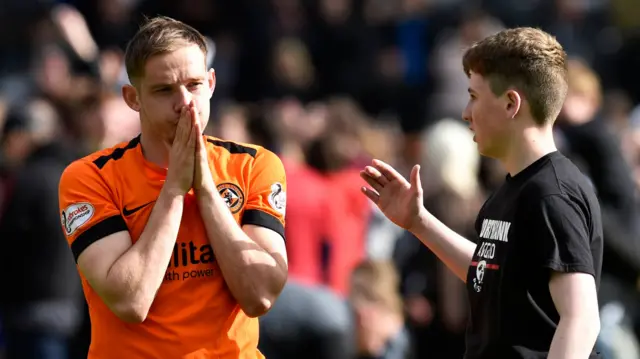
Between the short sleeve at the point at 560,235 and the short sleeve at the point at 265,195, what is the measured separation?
0.85m

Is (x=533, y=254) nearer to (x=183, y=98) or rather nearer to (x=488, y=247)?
(x=488, y=247)

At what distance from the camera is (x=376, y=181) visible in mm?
4281

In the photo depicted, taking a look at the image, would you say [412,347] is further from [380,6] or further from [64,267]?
[380,6]

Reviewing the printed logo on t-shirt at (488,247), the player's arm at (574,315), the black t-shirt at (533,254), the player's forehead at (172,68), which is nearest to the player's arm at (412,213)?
the printed logo on t-shirt at (488,247)

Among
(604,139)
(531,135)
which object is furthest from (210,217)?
(604,139)

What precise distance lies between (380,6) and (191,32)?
12.0 metres

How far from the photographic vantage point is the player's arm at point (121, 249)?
3.69 metres

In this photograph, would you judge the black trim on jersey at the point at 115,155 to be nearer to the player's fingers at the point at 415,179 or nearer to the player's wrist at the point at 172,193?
the player's wrist at the point at 172,193

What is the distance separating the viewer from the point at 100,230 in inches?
150

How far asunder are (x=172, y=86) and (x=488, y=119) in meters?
1.06

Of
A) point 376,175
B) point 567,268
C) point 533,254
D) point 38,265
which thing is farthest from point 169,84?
point 38,265

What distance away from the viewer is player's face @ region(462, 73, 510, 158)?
3883 mm

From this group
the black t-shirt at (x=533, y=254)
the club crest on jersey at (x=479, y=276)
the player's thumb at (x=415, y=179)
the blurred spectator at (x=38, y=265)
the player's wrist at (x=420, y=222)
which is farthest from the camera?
the blurred spectator at (x=38, y=265)

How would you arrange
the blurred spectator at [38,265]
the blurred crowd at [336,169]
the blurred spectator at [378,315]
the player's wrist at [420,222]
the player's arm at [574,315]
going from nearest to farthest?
the player's arm at [574,315] < the player's wrist at [420,222] < the blurred crowd at [336,169] < the blurred spectator at [378,315] < the blurred spectator at [38,265]
